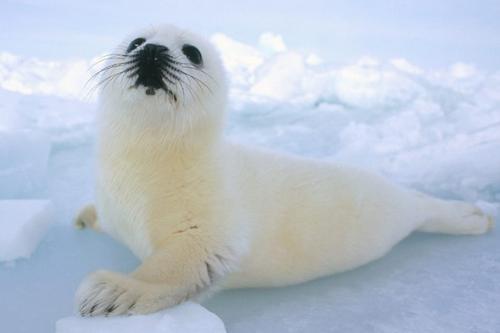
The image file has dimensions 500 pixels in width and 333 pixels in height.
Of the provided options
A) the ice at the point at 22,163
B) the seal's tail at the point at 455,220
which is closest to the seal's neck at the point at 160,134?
the seal's tail at the point at 455,220

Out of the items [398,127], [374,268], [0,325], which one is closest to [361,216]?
[374,268]

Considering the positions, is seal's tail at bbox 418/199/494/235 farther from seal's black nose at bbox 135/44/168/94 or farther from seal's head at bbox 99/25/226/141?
seal's black nose at bbox 135/44/168/94

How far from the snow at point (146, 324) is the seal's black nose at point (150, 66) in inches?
31.3

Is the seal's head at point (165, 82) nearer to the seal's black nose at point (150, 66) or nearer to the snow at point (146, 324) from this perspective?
the seal's black nose at point (150, 66)

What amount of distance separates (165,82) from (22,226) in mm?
1223

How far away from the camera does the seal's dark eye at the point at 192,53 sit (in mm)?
2039

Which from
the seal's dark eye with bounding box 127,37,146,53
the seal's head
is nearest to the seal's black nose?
the seal's head

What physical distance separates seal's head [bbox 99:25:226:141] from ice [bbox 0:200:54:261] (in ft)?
2.70

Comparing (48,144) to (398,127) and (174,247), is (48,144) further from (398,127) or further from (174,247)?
(398,127)

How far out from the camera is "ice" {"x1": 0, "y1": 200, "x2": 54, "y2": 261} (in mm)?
2396

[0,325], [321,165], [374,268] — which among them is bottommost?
[0,325]

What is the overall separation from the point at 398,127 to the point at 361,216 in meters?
4.28

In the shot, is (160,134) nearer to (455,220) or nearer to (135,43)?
(135,43)

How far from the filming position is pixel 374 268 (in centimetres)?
242
